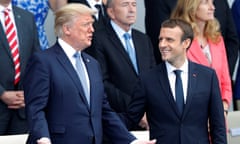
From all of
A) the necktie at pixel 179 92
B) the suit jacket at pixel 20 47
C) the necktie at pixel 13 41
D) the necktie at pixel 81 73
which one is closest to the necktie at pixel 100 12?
the suit jacket at pixel 20 47

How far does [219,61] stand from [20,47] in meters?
1.75

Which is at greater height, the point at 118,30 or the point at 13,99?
the point at 118,30

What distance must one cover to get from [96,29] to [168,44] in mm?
1130

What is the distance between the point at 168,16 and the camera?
25.0 feet

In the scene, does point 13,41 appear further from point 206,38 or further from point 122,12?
point 206,38

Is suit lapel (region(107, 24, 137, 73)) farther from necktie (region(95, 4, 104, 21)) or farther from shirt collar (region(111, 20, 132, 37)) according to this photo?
necktie (region(95, 4, 104, 21))

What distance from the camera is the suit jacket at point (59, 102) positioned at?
5363 mm

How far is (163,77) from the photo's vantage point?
5949mm

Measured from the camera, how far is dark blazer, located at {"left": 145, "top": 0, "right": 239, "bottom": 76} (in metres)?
7.62

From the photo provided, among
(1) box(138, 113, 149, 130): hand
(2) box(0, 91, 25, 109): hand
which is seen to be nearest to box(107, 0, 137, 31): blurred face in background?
(1) box(138, 113, 149, 130): hand

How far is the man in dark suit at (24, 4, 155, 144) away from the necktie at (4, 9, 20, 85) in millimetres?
1074

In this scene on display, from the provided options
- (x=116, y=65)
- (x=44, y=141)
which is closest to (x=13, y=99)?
(x=116, y=65)

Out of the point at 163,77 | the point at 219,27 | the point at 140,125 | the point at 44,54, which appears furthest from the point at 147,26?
the point at 44,54

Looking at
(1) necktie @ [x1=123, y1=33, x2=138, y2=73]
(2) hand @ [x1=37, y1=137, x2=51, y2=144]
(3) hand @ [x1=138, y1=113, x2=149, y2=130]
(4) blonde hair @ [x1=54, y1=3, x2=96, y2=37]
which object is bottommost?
(3) hand @ [x1=138, y1=113, x2=149, y2=130]
